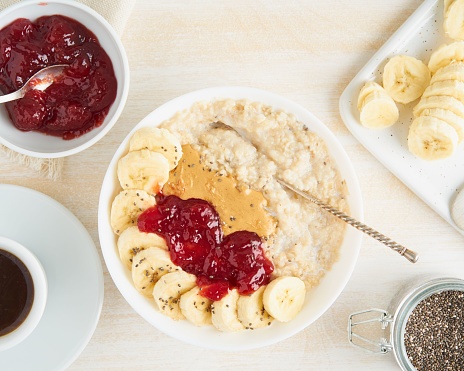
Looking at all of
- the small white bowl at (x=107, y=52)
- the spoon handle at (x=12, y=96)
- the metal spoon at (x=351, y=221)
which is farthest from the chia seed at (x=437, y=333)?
the spoon handle at (x=12, y=96)

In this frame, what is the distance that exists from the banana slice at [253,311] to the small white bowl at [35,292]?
0.60 metres

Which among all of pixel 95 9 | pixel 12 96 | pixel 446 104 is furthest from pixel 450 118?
pixel 12 96

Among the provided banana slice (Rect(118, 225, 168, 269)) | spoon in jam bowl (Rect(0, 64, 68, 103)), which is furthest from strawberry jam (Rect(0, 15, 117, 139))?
banana slice (Rect(118, 225, 168, 269))

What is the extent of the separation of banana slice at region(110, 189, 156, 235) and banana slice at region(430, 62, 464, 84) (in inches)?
39.9

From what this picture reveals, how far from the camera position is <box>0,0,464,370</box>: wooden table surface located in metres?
2.15

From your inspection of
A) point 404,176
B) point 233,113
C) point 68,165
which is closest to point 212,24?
point 233,113

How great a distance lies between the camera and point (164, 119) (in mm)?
1991

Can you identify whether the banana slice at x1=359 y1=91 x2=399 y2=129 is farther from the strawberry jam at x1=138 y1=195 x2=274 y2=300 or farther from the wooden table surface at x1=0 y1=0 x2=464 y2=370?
the strawberry jam at x1=138 y1=195 x2=274 y2=300

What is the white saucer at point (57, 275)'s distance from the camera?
2082 mm

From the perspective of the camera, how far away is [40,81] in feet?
6.12

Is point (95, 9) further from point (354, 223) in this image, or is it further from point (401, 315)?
point (401, 315)

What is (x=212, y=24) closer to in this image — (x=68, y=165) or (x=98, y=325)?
(x=68, y=165)

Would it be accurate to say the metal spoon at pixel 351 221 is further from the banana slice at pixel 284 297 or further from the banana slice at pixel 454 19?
the banana slice at pixel 454 19

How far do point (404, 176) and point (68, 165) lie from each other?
116 centimetres
